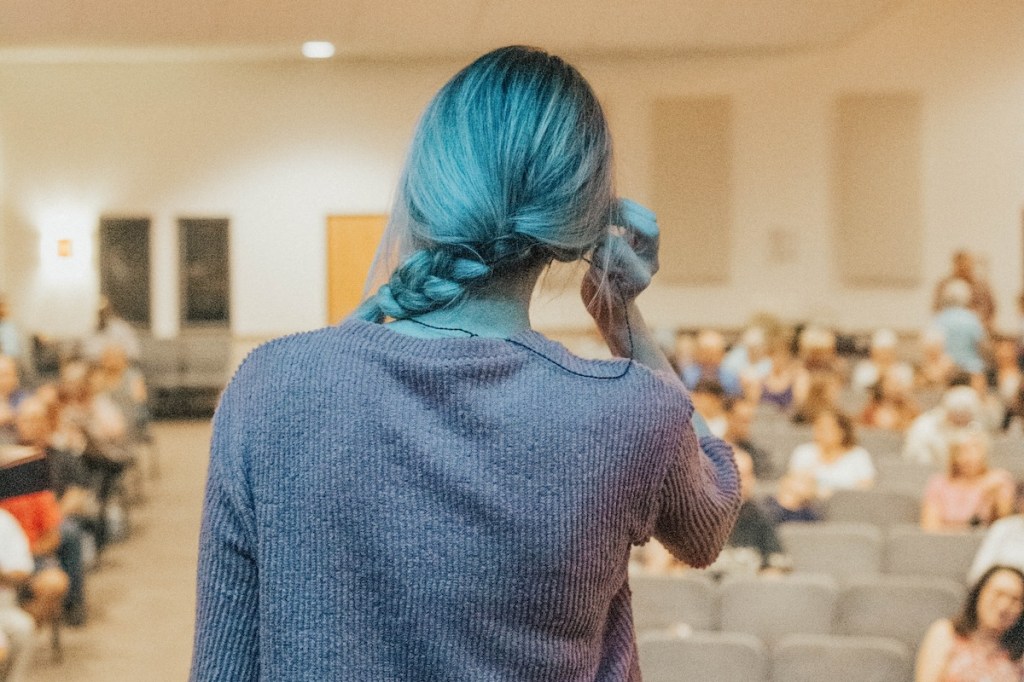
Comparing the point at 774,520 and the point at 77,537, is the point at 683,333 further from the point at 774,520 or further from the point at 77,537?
the point at 77,537

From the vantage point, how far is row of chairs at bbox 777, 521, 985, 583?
492 cm

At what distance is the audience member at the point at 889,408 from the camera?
742 cm

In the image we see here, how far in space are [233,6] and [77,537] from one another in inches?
180

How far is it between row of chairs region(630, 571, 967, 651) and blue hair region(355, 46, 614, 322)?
3.81 metres

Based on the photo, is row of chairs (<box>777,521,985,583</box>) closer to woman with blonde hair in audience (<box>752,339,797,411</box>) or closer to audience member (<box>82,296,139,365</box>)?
woman with blonde hair in audience (<box>752,339,797,411</box>)

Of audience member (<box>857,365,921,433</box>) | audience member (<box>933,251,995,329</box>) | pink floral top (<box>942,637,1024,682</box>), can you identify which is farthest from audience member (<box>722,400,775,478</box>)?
audience member (<box>933,251,995,329</box>)

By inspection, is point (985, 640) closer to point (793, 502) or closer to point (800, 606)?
point (800, 606)

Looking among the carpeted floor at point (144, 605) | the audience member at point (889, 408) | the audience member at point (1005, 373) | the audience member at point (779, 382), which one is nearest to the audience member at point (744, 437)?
the audience member at point (889, 408)

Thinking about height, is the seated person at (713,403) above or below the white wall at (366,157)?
below

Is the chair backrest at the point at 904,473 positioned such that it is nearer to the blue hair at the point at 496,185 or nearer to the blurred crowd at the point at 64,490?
the blurred crowd at the point at 64,490

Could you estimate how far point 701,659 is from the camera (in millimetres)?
3936

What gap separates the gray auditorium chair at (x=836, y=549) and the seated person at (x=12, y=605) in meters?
3.12

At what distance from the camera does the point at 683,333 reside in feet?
39.8

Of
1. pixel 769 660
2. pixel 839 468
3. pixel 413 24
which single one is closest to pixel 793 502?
pixel 839 468
